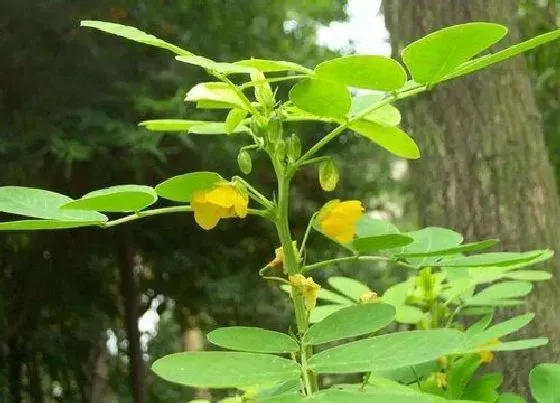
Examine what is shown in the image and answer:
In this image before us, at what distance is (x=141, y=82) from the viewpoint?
7.15 feet

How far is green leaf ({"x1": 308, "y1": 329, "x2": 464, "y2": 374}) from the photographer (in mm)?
349

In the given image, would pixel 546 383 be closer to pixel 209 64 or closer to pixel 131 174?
pixel 209 64

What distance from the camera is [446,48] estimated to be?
363 mm

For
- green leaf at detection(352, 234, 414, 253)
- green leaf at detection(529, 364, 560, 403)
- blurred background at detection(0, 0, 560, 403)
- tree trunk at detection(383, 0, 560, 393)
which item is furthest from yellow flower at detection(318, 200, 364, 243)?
blurred background at detection(0, 0, 560, 403)

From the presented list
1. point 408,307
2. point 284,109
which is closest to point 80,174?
point 408,307

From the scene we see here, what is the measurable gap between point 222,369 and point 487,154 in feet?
2.61

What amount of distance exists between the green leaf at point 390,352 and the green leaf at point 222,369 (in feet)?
0.07

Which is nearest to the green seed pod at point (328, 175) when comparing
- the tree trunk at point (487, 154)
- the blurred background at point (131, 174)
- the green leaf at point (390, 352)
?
the green leaf at point (390, 352)

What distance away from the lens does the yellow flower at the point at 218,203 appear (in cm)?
40

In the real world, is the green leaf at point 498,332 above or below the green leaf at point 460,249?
below

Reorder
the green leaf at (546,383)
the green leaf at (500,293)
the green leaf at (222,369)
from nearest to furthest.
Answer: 1. the green leaf at (222,369)
2. the green leaf at (546,383)
3. the green leaf at (500,293)

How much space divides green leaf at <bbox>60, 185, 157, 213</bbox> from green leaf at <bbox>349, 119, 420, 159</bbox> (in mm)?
132

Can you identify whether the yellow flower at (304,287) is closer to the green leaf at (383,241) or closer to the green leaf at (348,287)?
the green leaf at (383,241)

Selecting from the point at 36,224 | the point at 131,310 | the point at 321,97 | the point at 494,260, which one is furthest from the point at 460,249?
the point at 131,310
